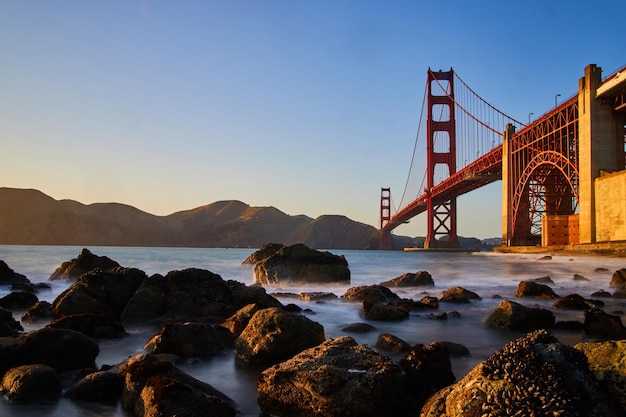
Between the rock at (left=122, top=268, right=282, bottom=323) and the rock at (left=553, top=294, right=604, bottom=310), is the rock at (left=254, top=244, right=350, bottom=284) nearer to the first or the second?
the rock at (left=122, top=268, right=282, bottom=323)

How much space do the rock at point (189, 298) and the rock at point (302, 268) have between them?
21.6 ft

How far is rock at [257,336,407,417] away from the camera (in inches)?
125

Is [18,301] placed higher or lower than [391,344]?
lower

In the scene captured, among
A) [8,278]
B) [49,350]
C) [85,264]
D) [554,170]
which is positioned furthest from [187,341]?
[554,170]

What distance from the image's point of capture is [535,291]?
35.4 ft

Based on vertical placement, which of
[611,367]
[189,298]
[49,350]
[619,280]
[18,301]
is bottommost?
[18,301]

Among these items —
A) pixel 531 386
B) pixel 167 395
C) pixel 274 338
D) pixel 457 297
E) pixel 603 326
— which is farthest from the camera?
pixel 457 297

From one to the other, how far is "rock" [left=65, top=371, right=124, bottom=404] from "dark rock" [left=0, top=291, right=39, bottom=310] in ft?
21.4

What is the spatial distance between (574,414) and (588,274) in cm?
1752

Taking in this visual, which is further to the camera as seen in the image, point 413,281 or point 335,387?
point 413,281

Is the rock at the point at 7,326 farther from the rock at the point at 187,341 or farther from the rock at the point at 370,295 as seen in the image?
the rock at the point at 370,295

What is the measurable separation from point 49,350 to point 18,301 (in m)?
5.78

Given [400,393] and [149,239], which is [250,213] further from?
[400,393]

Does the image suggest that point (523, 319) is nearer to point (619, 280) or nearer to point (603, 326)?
point (603, 326)
